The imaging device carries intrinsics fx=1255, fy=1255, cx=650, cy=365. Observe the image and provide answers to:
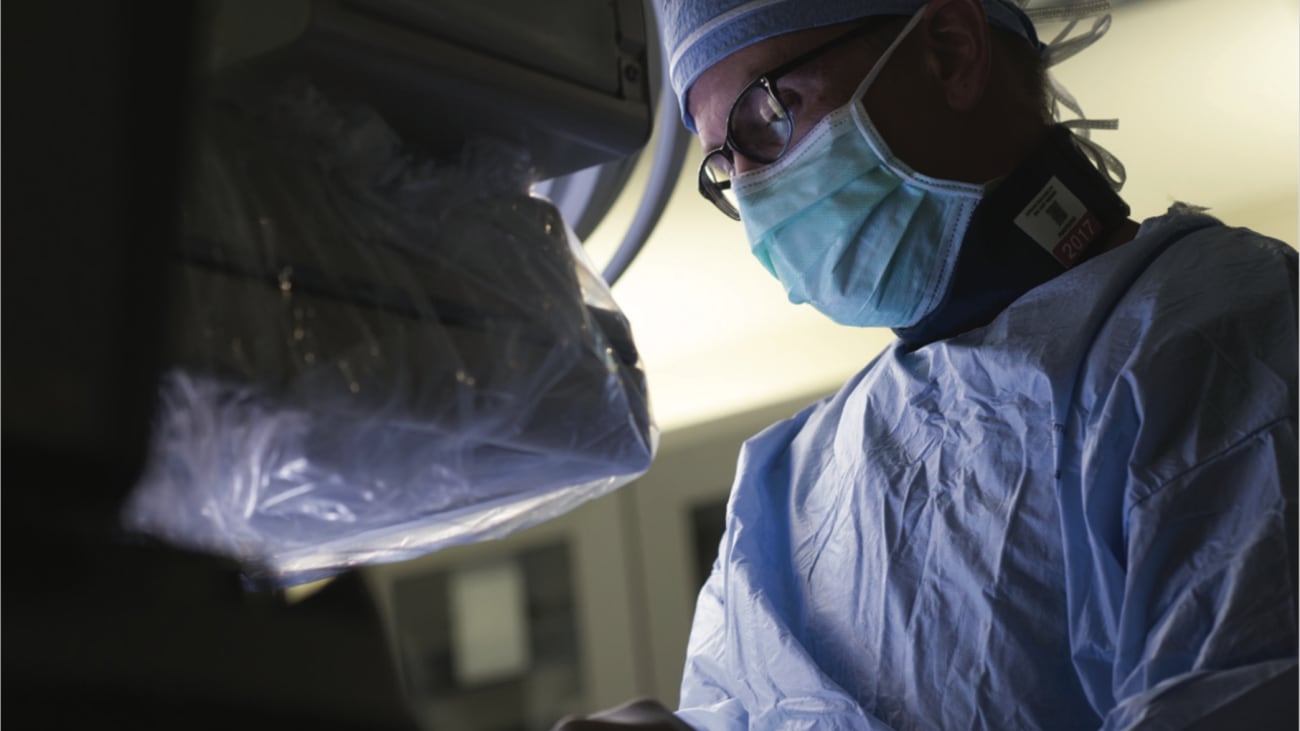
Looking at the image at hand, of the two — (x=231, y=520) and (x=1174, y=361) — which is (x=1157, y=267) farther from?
(x=231, y=520)

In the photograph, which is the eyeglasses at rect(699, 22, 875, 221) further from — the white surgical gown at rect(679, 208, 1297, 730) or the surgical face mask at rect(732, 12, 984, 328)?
the white surgical gown at rect(679, 208, 1297, 730)

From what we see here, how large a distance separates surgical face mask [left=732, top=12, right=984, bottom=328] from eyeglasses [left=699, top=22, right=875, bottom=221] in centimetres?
2

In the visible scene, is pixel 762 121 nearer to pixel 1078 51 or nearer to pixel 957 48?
pixel 957 48

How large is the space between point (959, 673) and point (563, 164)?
19.1 inches

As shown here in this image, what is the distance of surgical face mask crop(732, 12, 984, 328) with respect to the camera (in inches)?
44.3

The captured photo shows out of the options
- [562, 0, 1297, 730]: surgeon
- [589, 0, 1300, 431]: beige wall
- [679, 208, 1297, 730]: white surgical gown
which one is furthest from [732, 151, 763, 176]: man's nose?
[679, 208, 1297, 730]: white surgical gown

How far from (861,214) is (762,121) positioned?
0.42 feet

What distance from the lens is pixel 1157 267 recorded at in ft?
3.18

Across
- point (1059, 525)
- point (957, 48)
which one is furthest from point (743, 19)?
point (1059, 525)

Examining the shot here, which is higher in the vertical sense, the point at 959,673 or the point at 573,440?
the point at 573,440

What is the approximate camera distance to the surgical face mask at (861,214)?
3.69 feet

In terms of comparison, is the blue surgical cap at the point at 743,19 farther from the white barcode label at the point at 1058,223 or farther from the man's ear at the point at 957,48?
the white barcode label at the point at 1058,223

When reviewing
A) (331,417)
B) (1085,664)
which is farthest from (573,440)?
(1085,664)

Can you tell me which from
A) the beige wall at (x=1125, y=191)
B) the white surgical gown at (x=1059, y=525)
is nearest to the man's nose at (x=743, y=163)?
the beige wall at (x=1125, y=191)
